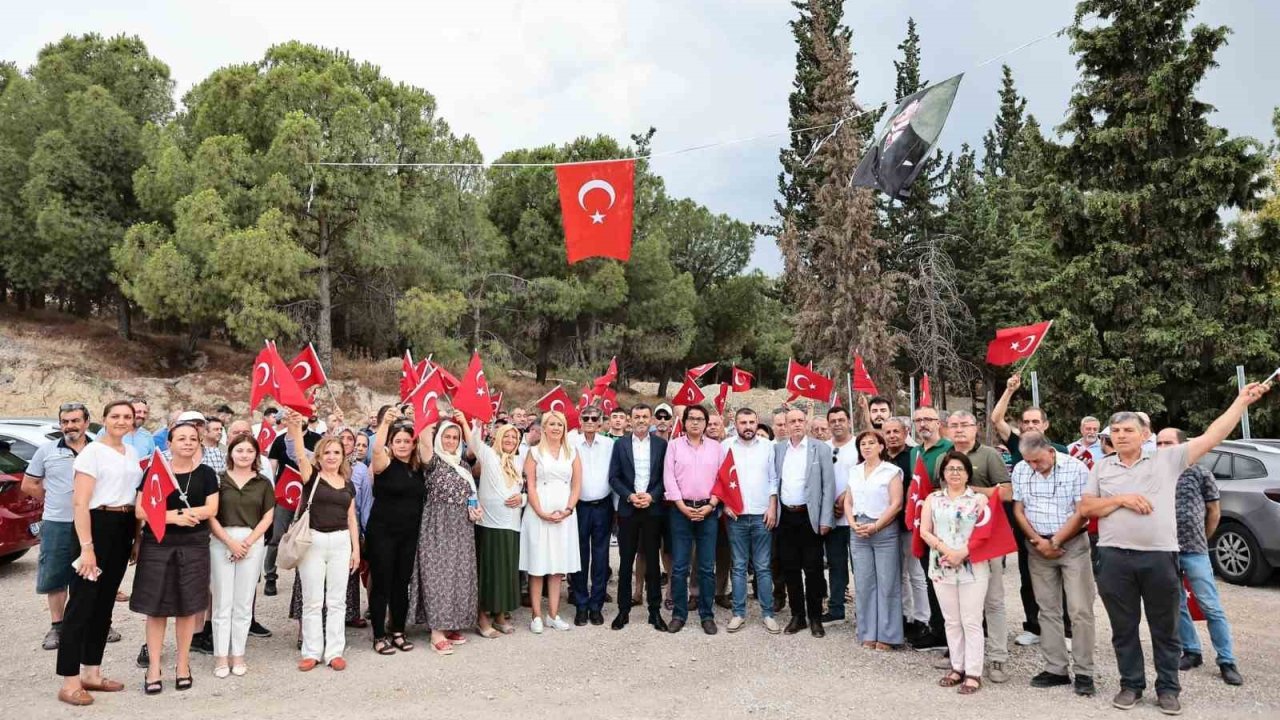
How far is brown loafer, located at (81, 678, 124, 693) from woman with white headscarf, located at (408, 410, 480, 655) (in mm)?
2066

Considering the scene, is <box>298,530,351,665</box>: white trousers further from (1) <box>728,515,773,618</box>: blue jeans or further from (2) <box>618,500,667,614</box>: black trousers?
(1) <box>728,515,773,618</box>: blue jeans

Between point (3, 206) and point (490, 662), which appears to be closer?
point (490, 662)

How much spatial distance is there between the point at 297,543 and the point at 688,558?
3.29m

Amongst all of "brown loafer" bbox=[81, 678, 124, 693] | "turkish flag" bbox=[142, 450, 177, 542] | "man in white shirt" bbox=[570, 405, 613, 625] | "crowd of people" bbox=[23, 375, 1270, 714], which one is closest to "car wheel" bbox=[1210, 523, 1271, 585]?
"crowd of people" bbox=[23, 375, 1270, 714]

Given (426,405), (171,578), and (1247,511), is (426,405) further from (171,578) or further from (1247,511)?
(1247,511)

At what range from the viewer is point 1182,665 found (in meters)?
5.63

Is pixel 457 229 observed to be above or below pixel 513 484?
above

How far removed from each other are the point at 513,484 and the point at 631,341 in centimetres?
2666

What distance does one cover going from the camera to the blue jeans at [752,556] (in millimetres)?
7031

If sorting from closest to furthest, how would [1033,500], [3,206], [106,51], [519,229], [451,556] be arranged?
[1033,500] < [451,556] < [3,206] < [106,51] < [519,229]

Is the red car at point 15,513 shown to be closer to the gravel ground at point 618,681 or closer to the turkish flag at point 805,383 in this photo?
the gravel ground at point 618,681

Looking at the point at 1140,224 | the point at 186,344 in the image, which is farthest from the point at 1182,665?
the point at 186,344

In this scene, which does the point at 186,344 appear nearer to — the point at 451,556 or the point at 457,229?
the point at 457,229

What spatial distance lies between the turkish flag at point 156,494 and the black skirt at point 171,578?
0.19 metres
